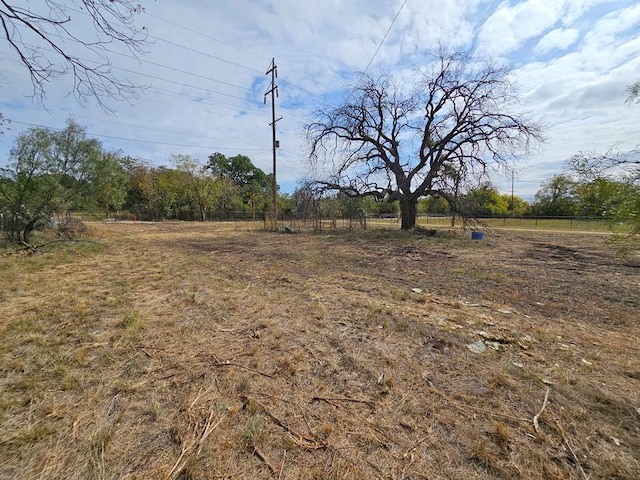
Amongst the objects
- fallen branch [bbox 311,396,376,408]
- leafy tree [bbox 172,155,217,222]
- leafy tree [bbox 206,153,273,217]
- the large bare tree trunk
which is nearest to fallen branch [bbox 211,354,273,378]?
fallen branch [bbox 311,396,376,408]

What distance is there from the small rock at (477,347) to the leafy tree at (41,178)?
10.9 metres

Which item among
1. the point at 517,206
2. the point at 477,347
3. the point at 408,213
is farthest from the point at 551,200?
the point at 477,347

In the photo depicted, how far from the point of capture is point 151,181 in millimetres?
36875

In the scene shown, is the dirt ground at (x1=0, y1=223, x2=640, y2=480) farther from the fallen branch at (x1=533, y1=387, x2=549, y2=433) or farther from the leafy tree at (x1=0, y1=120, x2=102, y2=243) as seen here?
the leafy tree at (x1=0, y1=120, x2=102, y2=243)

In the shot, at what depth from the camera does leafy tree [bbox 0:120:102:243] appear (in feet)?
24.8

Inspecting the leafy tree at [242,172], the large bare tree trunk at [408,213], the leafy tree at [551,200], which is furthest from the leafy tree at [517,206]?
the leafy tree at [242,172]

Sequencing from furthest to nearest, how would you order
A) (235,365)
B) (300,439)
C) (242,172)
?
1. (242,172)
2. (235,365)
3. (300,439)

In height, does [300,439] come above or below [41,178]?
below

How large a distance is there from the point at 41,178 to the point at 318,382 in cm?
1013

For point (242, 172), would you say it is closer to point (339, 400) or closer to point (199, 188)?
point (199, 188)

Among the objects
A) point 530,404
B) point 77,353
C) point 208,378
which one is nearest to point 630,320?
point 530,404

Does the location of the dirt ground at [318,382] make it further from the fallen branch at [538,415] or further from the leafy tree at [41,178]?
the leafy tree at [41,178]

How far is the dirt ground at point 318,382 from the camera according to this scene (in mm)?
1579

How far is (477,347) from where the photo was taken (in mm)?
2881
